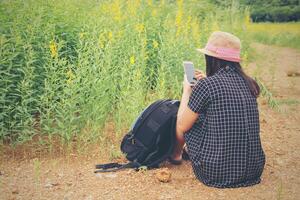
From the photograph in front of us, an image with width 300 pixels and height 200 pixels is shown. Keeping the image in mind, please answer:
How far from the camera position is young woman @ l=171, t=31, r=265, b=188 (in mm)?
4062

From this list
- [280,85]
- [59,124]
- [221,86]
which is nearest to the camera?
[221,86]

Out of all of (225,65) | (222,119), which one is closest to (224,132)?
(222,119)

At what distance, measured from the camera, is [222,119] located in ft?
13.4

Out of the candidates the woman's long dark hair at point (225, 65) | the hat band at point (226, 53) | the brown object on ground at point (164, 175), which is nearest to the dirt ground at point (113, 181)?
the brown object on ground at point (164, 175)

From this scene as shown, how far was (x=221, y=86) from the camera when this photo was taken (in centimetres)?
405

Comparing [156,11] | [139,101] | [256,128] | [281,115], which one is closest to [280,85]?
[281,115]

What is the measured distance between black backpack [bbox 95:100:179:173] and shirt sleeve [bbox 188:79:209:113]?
1.41ft

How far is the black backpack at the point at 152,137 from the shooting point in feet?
14.6

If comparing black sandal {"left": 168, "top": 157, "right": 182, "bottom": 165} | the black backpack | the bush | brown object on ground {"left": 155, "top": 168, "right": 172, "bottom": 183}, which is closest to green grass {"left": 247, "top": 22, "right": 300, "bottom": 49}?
the bush

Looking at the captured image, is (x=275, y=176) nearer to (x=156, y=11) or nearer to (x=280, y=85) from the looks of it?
(x=156, y=11)

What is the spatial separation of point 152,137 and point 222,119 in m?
0.67

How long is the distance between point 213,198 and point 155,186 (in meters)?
0.47

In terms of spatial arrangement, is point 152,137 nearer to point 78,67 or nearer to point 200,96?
point 200,96

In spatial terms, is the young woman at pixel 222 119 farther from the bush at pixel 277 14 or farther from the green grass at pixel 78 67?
the bush at pixel 277 14
